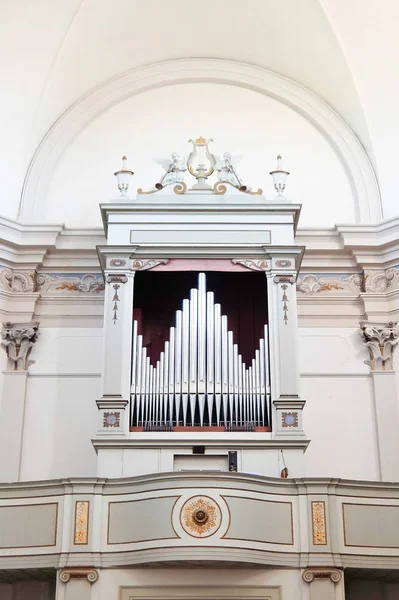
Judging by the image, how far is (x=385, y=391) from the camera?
15.7 metres

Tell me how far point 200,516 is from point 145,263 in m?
4.27

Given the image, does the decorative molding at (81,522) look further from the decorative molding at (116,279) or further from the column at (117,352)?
the decorative molding at (116,279)

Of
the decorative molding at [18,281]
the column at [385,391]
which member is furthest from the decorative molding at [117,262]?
the column at [385,391]

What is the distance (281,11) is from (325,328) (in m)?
5.30

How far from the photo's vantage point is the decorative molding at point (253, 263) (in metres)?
14.9

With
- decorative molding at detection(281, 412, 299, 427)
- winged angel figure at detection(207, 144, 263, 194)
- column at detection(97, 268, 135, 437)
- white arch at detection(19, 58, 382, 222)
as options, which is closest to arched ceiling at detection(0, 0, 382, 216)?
white arch at detection(19, 58, 382, 222)

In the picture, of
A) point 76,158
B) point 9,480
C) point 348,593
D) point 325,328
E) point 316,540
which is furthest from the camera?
point 76,158

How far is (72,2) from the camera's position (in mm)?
16375

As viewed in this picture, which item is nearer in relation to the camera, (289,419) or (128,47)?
(289,419)

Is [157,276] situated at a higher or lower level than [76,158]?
lower

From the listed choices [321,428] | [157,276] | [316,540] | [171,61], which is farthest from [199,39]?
[316,540]

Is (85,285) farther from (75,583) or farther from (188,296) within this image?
(75,583)

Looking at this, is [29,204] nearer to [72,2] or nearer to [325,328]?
[72,2]

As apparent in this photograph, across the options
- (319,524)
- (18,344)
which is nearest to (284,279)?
(319,524)
